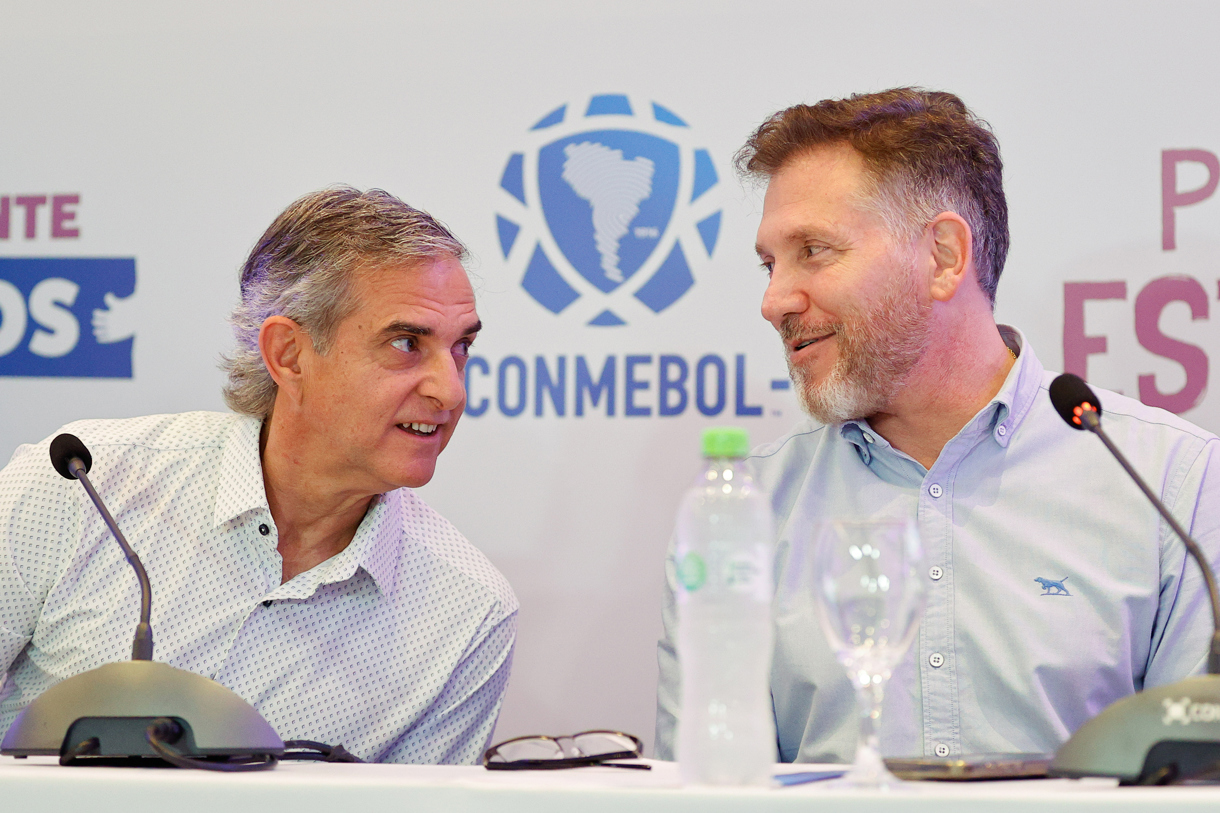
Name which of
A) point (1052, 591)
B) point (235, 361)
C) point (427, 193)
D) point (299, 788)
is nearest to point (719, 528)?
point (299, 788)

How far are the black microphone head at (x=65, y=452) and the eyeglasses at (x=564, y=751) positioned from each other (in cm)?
60

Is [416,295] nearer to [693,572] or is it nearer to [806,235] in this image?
[806,235]

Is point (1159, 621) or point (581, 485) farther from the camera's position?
point (581, 485)

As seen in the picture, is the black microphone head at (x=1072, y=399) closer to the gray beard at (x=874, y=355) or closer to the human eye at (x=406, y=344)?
the gray beard at (x=874, y=355)

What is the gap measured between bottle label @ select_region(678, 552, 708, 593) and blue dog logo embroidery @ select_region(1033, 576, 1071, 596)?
977mm

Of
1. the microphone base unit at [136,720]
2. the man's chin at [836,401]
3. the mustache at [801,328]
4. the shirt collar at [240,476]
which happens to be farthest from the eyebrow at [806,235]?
the microphone base unit at [136,720]

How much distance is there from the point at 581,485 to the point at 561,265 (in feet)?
1.47

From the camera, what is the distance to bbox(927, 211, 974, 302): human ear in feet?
6.39

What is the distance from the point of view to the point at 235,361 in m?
2.11

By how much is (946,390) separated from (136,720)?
1321 mm

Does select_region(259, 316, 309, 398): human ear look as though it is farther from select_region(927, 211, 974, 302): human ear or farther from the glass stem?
the glass stem

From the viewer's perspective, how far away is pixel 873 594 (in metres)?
0.92

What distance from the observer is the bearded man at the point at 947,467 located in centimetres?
169

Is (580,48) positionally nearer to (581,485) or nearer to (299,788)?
(581,485)
